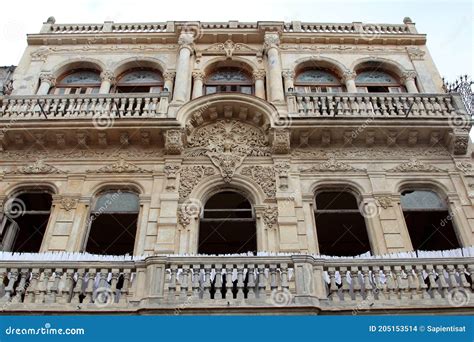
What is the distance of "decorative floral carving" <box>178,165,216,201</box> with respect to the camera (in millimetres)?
11984

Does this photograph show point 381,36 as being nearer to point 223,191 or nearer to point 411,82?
point 411,82

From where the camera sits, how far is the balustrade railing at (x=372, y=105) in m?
13.2

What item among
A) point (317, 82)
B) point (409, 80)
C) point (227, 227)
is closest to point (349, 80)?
point (317, 82)

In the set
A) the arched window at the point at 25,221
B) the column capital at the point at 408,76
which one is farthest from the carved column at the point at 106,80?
the column capital at the point at 408,76

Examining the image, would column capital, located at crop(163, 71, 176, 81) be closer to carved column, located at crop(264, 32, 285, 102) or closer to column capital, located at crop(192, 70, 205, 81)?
column capital, located at crop(192, 70, 205, 81)

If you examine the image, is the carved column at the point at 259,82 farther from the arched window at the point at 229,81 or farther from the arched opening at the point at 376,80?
the arched opening at the point at 376,80

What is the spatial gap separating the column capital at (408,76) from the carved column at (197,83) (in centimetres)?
611

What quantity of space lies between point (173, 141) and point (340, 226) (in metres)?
5.39

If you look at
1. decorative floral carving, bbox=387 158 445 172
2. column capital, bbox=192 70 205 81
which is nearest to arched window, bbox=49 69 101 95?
column capital, bbox=192 70 205 81

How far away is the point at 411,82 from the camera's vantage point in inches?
596

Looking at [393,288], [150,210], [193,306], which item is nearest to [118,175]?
[150,210]

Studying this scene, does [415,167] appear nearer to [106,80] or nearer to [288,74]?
[288,74]

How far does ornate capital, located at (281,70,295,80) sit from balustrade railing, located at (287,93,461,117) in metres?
1.68

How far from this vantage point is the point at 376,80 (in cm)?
1578
